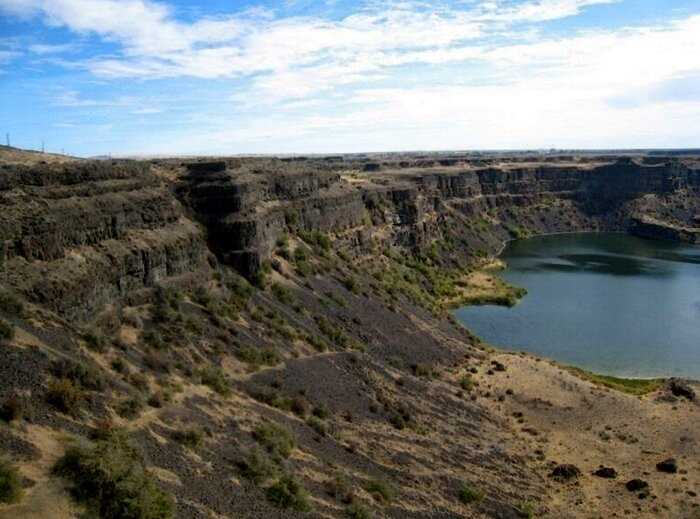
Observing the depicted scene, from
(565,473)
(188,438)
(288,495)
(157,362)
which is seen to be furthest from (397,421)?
(188,438)

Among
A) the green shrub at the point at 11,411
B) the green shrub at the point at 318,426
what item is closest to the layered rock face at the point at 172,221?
the green shrub at the point at 11,411

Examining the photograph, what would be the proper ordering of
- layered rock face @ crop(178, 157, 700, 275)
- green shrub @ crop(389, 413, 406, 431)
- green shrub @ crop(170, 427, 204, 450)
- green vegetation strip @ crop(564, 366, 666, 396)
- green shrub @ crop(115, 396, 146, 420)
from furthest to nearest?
1. green vegetation strip @ crop(564, 366, 666, 396)
2. layered rock face @ crop(178, 157, 700, 275)
3. green shrub @ crop(389, 413, 406, 431)
4. green shrub @ crop(170, 427, 204, 450)
5. green shrub @ crop(115, 396, 146, 420)

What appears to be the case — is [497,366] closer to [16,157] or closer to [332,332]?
[332,332]

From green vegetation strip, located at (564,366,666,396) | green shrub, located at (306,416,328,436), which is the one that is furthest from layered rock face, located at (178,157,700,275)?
green vegetation strip, located at (564,366,666,396)

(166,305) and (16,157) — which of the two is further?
(16,157)

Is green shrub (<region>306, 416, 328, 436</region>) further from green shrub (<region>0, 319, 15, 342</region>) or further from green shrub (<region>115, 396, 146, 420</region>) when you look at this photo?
green shrub (<region>0, 319, 15, 342</region>)

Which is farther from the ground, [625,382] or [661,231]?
[661,231]

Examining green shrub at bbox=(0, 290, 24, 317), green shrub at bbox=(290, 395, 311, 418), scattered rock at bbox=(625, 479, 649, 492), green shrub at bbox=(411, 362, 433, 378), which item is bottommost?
scattered rock at bbox=(625, 479, 649, 492)

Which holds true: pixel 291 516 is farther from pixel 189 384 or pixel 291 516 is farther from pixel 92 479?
pixel 189 384
